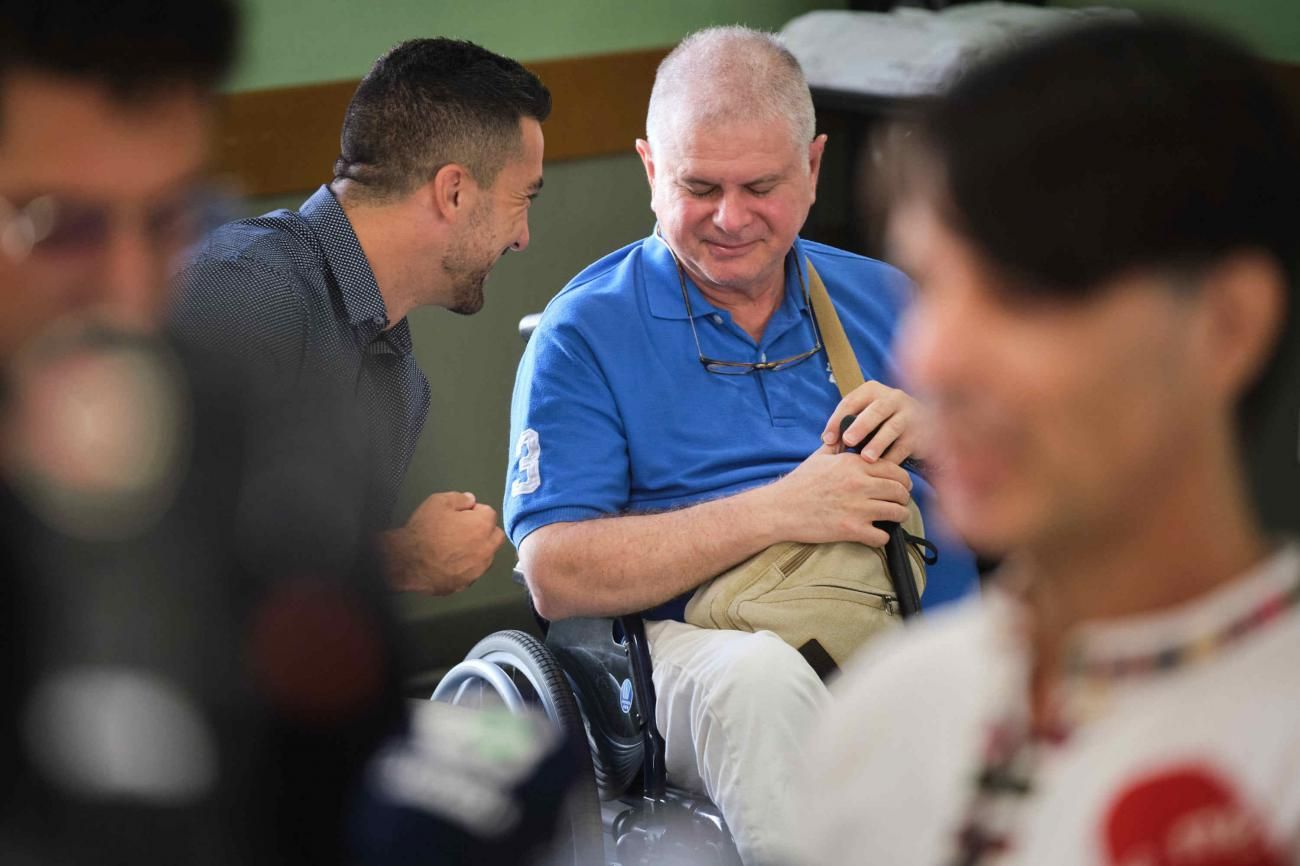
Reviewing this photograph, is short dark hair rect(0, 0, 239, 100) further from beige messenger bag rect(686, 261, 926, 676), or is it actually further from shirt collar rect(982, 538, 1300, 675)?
beige messenger bag rect(686, 261, 926, 676)

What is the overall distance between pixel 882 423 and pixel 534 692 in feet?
2.24

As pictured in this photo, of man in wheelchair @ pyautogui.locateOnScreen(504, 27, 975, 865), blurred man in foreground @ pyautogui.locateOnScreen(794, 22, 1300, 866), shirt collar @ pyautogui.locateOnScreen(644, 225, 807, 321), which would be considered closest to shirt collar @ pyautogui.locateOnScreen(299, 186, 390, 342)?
man in wheelchair @ pyautogui.locateOnScreen(504, 27, 975, 865)

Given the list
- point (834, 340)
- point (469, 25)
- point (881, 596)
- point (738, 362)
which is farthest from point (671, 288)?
point (469, 25)

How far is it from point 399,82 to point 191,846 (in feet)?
5.72

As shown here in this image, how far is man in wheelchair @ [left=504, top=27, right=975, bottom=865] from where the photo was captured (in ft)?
6.45

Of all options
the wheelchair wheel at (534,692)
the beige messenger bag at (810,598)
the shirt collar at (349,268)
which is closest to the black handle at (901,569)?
the beige messenger bag at (810,598)

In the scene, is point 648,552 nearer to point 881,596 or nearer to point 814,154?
point 881,596

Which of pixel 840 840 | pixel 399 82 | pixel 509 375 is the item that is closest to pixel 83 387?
pixel 840 840

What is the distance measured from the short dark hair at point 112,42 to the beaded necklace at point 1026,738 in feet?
2.31

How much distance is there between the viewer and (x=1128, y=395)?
615mm

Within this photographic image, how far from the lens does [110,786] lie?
0.92 metres

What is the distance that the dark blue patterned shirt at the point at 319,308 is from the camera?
191cm

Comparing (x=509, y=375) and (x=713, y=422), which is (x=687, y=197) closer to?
(x=713, y=422)

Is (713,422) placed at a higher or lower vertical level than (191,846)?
lower
